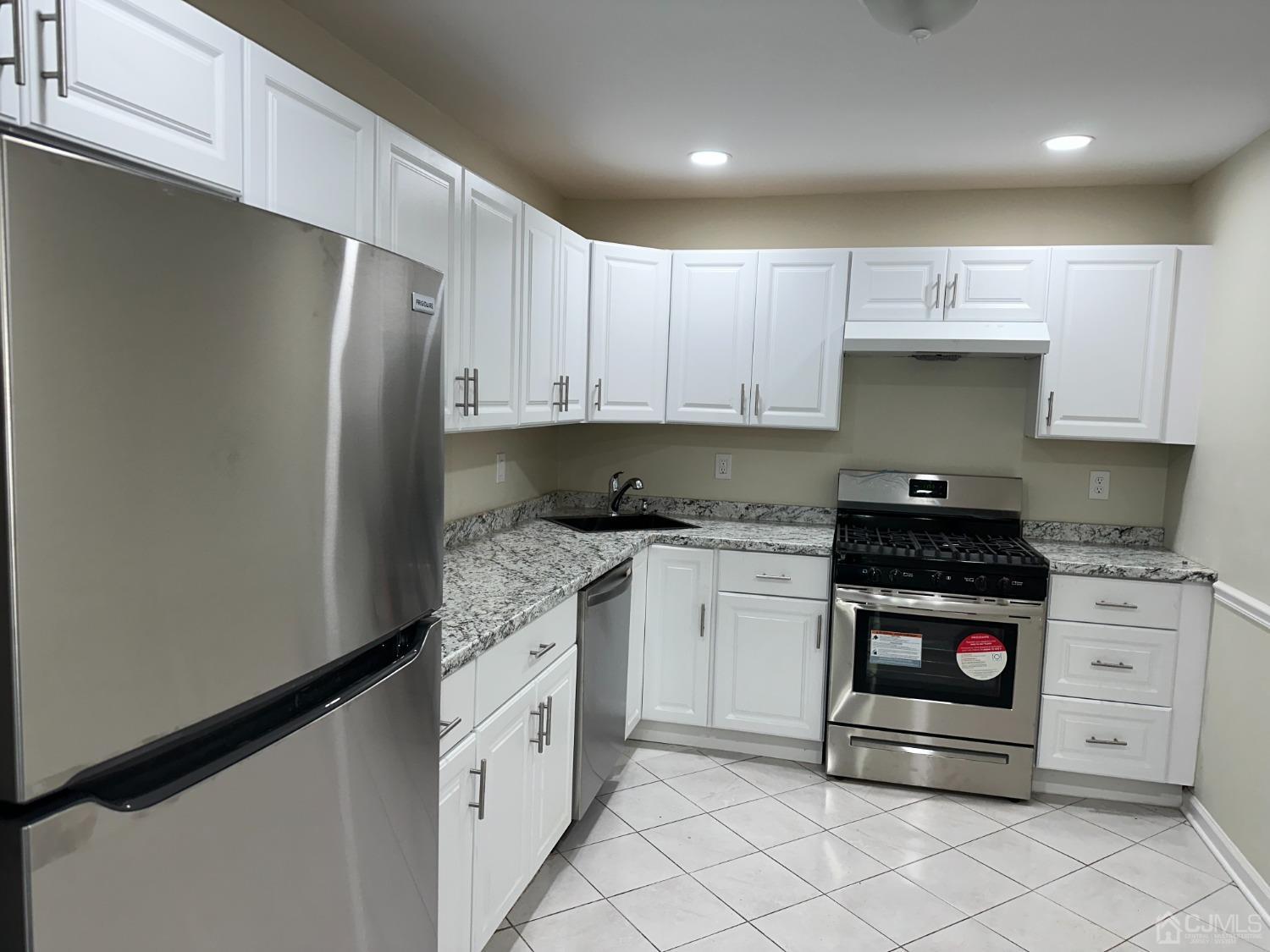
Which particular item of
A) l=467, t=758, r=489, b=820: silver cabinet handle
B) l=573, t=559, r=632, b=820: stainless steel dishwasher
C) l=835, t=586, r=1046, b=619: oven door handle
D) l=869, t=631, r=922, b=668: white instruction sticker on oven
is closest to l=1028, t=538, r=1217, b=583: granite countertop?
l=835, t=586, r=1046, b=619: oven door handle

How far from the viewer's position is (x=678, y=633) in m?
3.43

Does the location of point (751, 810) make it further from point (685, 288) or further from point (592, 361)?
point (685, 288)

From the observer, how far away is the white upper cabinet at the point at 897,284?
11.1 ft

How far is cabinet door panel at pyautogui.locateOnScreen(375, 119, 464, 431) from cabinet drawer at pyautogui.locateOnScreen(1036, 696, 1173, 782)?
99.1 inches

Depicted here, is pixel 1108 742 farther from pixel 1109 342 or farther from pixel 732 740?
pixel 1109 342

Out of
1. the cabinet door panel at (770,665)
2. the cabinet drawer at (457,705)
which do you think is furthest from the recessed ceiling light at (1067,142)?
the cabinet drawer at (457,705)

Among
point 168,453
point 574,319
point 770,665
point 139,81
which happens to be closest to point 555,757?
point 770,665

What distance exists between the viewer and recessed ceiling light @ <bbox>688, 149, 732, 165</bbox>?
3120 millimetres

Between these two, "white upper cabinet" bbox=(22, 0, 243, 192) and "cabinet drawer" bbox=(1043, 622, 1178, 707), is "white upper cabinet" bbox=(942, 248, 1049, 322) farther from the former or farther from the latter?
"white upper cabinet" bbox=(22, 0, 243, 192)

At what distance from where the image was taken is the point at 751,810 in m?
2.95

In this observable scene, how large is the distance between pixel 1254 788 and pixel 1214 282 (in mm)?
1797

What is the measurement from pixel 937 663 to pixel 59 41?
311cm

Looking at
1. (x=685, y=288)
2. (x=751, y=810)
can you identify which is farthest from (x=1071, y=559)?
(x=685, y=288)

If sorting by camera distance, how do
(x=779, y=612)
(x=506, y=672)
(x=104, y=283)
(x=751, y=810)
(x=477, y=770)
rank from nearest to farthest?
(x=104, y=283), (x=477, y=770), (x=506, y=672), (x=751, y=810), (x=779, y=612)
